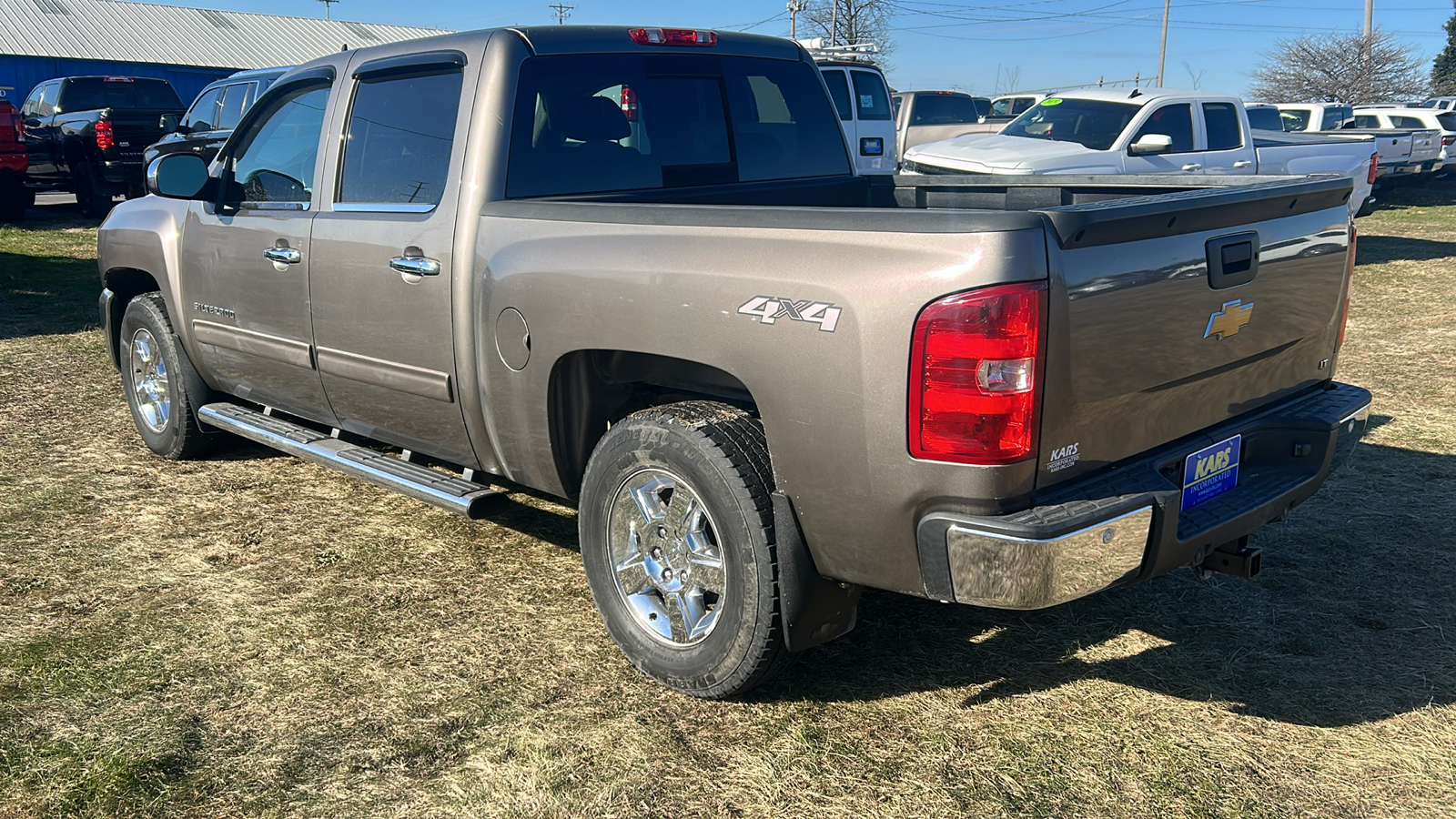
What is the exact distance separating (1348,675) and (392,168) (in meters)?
3.57

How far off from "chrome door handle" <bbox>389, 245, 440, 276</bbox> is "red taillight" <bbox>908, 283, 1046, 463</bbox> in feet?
6.06

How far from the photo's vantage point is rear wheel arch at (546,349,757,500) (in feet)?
11.0

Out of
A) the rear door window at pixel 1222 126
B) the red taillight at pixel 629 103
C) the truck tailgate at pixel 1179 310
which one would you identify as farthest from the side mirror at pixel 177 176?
the rear door window at pixel 1222 126

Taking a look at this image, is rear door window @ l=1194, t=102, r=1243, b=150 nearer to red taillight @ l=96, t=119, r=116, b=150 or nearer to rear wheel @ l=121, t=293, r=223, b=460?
rear wheel @ l=121, t=293, r=223, b=460

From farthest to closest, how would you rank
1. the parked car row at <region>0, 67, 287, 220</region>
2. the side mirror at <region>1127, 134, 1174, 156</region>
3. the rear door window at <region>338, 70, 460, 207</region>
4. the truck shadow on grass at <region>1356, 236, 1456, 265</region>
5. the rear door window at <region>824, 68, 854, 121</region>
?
the rear door window at <region>824, 68, 854, 121</region> → the parked car row at <region>0, 67, 287, 220</region> → the truck shadow on grass at <region>1356, 236, 1456, 265</region> → the side mirror at <region>1127, 134, 1174, 156</region> → the rear door window at <region>338, 70, 460, 207</region>

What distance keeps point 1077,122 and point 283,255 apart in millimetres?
9213

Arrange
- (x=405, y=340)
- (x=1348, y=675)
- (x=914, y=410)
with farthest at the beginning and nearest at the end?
(x=405, y=340) → (x=1348, y=675) → (x=914, y=410)

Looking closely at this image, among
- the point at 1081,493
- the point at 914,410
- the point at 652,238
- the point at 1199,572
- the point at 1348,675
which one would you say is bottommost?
the point at 1348,675

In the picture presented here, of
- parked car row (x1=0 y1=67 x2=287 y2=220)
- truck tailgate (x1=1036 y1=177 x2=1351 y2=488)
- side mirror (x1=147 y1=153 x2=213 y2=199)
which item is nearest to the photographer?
truck tailgate (x1=1036 y1=177 x2=1351 y2=488)

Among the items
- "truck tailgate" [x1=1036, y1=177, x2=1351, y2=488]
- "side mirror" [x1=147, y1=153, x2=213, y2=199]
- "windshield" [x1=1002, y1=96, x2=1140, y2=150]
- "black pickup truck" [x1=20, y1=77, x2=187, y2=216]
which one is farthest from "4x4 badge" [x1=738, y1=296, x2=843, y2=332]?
"black pickup truck" [x1=20, y1=77, x2=187, y2=216]

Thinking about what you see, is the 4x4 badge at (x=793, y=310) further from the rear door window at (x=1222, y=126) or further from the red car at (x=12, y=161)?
the red car at (x=12, y=161)

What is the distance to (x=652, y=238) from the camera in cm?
318

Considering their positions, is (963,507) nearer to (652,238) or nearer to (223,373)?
(652,238)

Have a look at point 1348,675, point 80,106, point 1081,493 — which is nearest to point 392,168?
point 1081,493
